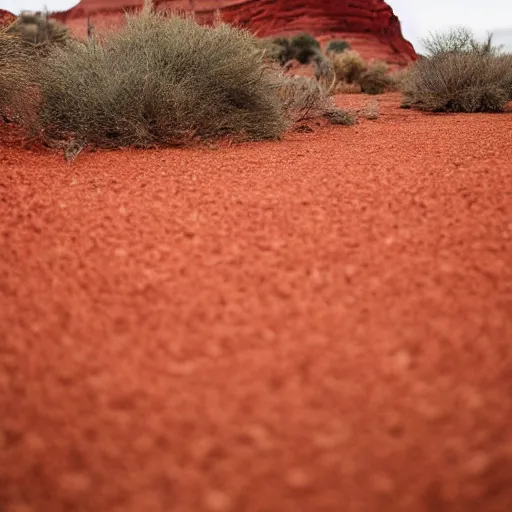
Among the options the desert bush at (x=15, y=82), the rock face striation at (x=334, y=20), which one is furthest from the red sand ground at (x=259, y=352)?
the rock face striation at (x=334, y=20)

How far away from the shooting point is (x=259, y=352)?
135 centimetres

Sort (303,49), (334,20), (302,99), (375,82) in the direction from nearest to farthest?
(302,99)
(375,82)
(303,49)
(334,20)

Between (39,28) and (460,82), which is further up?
(39,28)

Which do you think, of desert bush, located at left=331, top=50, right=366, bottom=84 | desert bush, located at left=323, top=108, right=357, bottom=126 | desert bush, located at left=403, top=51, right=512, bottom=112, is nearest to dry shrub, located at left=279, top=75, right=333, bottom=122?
desert bush, located at left=323, top=108, right=357, bottom=126

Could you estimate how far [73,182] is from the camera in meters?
3.21

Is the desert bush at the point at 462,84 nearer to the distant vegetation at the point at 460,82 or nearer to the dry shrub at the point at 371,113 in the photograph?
the distant vegetation at the point at 460,82

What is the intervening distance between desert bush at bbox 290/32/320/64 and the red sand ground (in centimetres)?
2259

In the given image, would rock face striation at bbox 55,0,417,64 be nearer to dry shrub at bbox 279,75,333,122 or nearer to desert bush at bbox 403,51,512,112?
desert bush at bbox 403,51,512,112

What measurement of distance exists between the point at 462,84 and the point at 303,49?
1631cm

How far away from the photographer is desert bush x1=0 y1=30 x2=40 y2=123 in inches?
198

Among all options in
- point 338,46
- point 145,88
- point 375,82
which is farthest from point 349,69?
point 338,46

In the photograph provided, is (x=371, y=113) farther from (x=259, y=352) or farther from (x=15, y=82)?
(x=259, y=352)

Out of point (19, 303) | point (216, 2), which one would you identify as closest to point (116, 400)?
point (19, 303)

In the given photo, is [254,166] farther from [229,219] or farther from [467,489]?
[467,489]
